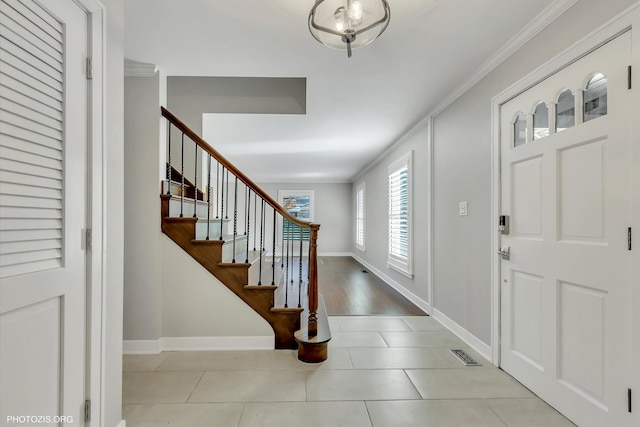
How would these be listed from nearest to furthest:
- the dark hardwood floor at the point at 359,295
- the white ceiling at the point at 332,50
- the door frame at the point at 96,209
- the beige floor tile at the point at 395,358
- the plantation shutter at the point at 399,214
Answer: the door frame at the point at 96,209 < the white ceiling at the point at 332,50 < the beige floor tile at the point at 395,358 < the dark hardwood floor at the point at 359,295 < the plantation shutter at the point at 399,214

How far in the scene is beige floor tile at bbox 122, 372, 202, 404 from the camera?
1860 mm

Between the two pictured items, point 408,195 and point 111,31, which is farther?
point 408,195

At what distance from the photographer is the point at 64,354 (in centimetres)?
117

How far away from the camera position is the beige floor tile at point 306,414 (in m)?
1.64

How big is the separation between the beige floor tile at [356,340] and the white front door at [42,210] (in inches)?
75.1

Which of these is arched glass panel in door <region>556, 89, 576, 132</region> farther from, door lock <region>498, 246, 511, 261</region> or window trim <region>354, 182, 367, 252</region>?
window trim <region>354, 182, 367, 252</region>

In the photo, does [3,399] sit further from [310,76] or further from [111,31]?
[310,76]

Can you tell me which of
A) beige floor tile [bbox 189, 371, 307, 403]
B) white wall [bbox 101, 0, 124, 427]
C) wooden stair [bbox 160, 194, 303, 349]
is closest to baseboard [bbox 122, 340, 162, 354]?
beige floor tile [bbox 189, 371, 307, 403]

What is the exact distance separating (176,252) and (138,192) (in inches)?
23.1

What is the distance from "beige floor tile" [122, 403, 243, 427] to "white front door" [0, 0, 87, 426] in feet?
1.65

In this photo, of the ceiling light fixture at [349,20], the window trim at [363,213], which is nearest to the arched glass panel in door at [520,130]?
the ceiling light fixture at [349,20]

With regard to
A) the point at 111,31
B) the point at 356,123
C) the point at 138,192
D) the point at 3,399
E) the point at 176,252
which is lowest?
the point at 3,399

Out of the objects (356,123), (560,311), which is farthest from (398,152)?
(560,311)

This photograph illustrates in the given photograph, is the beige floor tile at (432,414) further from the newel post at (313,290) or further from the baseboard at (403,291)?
the baseboard at (403,291)
